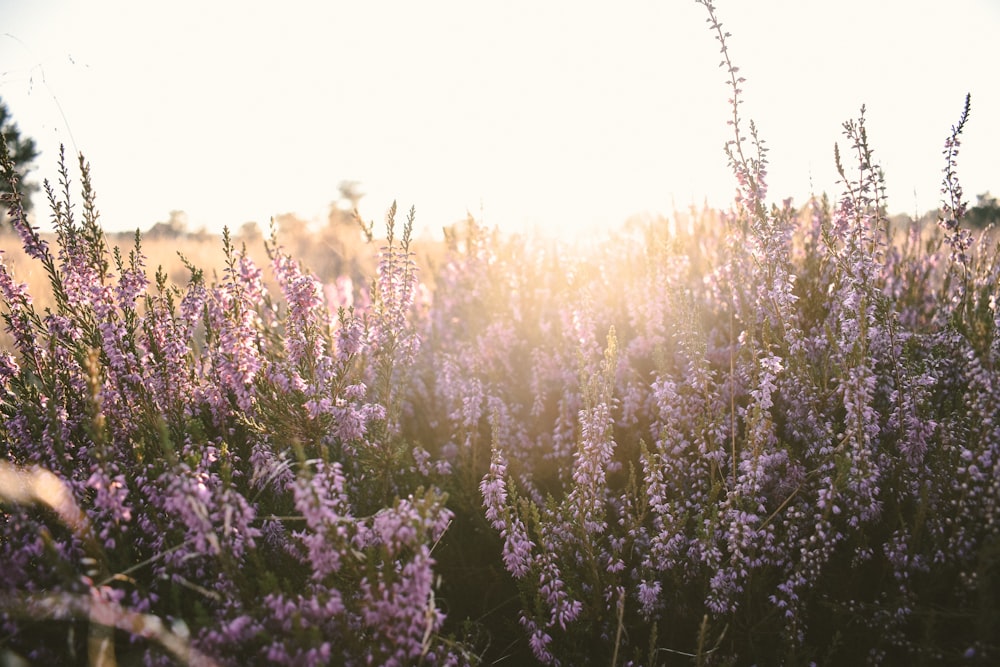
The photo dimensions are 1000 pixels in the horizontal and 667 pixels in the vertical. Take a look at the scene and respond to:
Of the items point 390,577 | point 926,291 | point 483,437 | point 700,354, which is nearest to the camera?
point 390,577

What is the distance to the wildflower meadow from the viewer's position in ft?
6.59

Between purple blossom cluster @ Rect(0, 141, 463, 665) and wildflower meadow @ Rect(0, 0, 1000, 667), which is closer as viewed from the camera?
purple blossom cluster @ Rect(0, 141, 463, 665)

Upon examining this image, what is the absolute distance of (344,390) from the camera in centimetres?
321

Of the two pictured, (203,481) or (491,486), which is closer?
(203,481)

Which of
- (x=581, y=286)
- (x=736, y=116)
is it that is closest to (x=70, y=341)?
(x=581, y=286)

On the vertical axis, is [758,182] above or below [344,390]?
above

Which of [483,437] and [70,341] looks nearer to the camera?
[70,341]

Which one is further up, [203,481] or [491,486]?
[203,481]

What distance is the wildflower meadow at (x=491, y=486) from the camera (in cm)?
201

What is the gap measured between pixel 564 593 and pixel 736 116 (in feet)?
9.73

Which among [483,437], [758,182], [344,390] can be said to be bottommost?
[483,437]

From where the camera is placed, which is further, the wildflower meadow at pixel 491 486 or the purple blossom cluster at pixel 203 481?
the wildflower meadow at pixel 491 486

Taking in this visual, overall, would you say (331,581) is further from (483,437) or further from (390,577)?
(483,437)

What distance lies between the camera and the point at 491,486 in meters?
2.73
